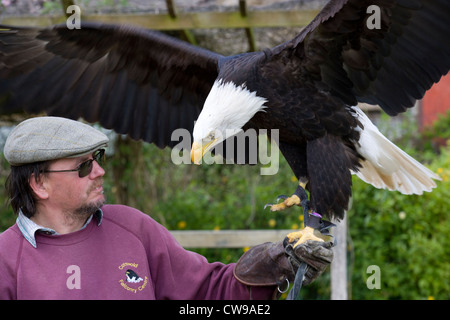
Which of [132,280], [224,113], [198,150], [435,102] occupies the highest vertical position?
[435,102]

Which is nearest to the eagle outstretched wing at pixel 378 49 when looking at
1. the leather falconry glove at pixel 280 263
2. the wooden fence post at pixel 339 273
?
the leather falconry glove at pixel 280 263

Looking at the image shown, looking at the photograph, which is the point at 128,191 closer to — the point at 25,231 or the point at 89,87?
the point at 89,87

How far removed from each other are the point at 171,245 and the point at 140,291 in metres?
0.27

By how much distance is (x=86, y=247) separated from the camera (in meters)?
2.12

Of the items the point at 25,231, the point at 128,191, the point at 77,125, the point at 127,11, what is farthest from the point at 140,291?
the point at 128,191

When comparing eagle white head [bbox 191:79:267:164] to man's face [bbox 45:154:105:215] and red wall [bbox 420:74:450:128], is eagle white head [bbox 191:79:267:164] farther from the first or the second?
red wall [bbox 420:74:450:128]

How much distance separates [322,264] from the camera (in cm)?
226

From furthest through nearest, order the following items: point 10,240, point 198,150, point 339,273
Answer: point 339,273, point 198,150, point 10,240

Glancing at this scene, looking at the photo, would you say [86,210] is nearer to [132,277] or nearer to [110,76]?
[132,277]

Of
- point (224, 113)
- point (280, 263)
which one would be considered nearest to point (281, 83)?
point (224, 113)

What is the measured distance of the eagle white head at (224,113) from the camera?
2.51 meters

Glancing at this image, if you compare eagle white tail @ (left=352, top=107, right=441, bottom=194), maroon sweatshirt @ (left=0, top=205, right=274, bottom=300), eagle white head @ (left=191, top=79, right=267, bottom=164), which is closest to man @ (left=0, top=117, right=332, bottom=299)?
maroon sweatshirt @ (left=0, top=205, right=274, bottom=300)

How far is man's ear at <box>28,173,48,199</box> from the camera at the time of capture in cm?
211

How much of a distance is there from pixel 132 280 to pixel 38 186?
480mm
